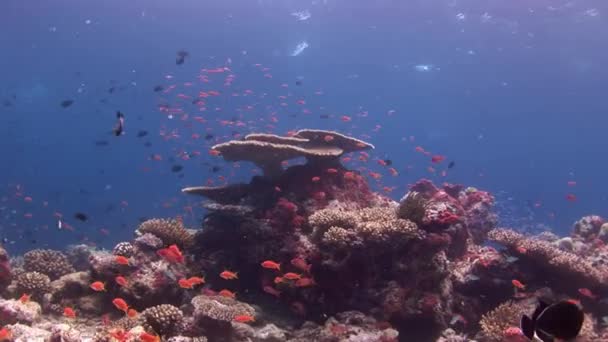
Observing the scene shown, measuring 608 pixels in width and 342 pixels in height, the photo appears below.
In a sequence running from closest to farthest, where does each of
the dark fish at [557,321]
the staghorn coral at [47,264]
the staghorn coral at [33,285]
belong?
the dark fish at [557,321] < the staghorn coral at [33,285] < the staghorn coral at [47,264]

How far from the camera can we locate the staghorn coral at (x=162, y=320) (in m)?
8.33

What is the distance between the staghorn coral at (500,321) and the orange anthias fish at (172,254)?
20.7 ft

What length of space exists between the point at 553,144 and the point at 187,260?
302 feet

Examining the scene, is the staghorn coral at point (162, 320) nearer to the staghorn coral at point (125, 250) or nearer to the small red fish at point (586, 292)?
the staghorn coral at point (125, 250)

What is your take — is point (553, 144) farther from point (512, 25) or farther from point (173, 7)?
point (173, 7)

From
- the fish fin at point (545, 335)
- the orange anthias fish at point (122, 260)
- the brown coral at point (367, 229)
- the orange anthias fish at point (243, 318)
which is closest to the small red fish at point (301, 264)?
the brown coral at point (367, 229)

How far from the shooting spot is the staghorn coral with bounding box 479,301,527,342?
28.2 ft

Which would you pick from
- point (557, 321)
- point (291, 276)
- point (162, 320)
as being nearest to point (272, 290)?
point (291, 276)

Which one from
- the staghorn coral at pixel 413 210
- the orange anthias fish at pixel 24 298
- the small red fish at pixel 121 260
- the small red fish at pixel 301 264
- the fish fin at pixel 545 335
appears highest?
the fish fin at pixel 545 335

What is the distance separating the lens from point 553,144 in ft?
291

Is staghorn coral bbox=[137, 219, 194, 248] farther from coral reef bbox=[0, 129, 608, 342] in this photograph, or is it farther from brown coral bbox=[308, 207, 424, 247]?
brown coral bbox=[308, 207, 424, 247]

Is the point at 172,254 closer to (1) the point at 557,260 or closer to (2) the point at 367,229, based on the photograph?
(2) the point at 367,229

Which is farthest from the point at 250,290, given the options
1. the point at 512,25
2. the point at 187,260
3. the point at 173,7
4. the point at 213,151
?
the point at 173,7

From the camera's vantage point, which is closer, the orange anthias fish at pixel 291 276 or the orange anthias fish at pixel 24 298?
the orange anthias fish at pixel 291 276
